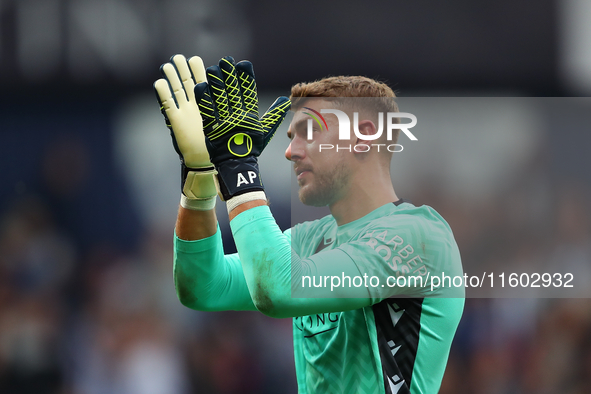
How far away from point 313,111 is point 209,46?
3.64m

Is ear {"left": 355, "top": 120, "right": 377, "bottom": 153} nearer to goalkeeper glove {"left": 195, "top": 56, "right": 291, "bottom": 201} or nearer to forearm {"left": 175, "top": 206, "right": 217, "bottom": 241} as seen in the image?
goalkeeper glove {"left": 195, "top": 56, "right": 291, "bottom": 201}

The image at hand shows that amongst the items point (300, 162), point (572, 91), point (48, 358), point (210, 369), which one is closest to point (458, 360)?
point (210, 369)

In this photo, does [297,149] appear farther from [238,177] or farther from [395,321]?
[395,321]

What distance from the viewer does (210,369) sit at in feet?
16.8

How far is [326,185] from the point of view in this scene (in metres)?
2.43

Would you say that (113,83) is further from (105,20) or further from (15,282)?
(15,282)

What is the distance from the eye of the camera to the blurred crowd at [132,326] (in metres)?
4.62

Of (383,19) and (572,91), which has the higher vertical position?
(383,19)

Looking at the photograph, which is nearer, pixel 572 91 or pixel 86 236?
pixel 572 91

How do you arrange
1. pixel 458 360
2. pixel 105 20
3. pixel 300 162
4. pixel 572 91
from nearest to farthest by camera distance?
pixel 300 162 → pixel 458 360 → pixel 572 91 → pixel 105 20

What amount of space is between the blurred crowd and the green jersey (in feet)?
8.26

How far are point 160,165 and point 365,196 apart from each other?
11.8 feet

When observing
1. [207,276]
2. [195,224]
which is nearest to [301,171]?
[195,224]

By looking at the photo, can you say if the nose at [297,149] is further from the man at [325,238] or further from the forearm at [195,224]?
the forearm at [195,224]
